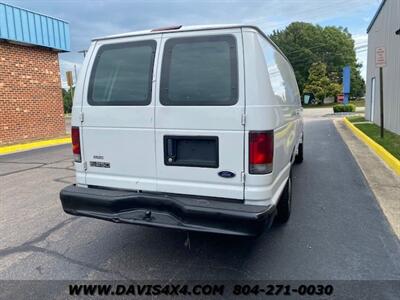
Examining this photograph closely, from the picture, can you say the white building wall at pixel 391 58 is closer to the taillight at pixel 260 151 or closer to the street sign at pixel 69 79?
the taillight at pixel 260 151

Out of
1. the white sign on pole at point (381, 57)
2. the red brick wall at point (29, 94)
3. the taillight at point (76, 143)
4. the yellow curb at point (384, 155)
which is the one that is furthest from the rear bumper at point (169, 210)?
the red brick wall at point (29, 94)

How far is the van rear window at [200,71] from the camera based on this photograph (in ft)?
10.2

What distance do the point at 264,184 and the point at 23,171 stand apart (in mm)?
7147

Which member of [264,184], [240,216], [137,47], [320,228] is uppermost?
[137,47]

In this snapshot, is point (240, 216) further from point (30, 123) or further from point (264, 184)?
point (30, 123)

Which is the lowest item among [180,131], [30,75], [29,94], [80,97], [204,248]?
[204,248]

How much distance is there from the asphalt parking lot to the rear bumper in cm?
56

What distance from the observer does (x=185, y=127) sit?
3.20m

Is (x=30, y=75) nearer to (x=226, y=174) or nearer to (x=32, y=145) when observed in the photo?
(x=32, y=145)

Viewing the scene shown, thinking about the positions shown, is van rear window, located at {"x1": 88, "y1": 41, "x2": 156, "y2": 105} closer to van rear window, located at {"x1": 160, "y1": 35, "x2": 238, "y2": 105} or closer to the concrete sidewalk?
van rear window, located at {"x1": 160, "y1": 35, "x2": 238, "y2": 105}

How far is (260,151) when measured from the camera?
301 centimetres

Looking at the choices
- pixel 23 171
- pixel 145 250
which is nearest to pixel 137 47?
pixel 145 250

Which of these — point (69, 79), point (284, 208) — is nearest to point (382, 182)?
point (284, 208)

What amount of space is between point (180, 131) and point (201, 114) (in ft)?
0.84
